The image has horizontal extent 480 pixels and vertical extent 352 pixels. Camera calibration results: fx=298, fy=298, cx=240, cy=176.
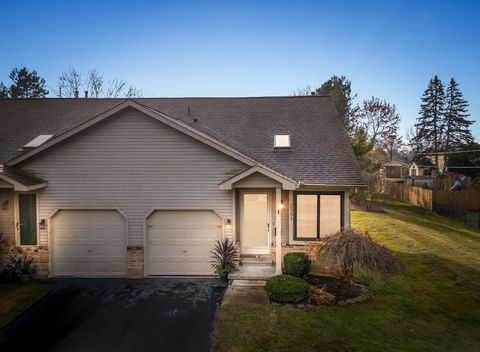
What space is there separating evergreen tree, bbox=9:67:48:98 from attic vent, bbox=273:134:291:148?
1691 inches

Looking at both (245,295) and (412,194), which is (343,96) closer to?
(412,194)

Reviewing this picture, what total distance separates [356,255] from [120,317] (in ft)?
21.5

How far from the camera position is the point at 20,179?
9.80 meters

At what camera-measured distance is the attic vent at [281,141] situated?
1280 cm

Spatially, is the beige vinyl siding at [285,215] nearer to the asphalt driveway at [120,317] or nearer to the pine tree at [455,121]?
the asphalt driveway at [120,317]

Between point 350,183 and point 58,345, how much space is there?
375 inches

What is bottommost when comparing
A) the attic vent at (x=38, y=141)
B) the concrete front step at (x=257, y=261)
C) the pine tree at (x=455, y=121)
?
the concrete front step at (x=257, y=261)

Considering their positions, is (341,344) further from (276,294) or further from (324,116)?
Answer: (324,116)

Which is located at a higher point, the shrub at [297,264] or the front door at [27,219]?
the front door at [27,219]

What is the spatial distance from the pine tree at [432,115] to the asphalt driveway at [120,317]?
5187 centimetres

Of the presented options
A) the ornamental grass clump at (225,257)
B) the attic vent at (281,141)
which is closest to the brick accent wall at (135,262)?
the ornamental grass clump at (225,257)

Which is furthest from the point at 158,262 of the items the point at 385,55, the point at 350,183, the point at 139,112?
the point at 385,55

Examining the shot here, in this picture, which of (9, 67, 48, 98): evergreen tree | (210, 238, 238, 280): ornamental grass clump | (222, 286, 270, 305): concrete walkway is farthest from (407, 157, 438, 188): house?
(9, 67, 48, 98): evergreen tree

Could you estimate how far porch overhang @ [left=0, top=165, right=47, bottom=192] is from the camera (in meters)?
9.49
